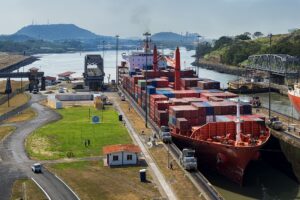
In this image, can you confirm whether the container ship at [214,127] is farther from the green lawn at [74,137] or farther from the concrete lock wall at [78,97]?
the concrete lock wall at [78,97]

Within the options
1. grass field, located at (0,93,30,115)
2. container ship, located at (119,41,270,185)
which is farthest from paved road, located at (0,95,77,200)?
grass field, located at (0,93,30,115)

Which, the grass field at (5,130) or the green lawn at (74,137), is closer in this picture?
the green lawn at (74,137)

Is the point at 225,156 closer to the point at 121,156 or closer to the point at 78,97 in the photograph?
the point at 121,156

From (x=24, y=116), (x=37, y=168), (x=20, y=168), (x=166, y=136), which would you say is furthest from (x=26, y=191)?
(x=24, y=116)

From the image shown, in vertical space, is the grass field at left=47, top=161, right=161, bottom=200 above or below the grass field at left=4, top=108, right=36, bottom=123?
below

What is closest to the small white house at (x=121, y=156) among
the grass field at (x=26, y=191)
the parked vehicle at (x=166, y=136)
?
the grass field at (x=26, y=191)

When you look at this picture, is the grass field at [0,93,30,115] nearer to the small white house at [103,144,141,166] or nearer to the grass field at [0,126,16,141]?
the grass field at [0,126,16,141]
